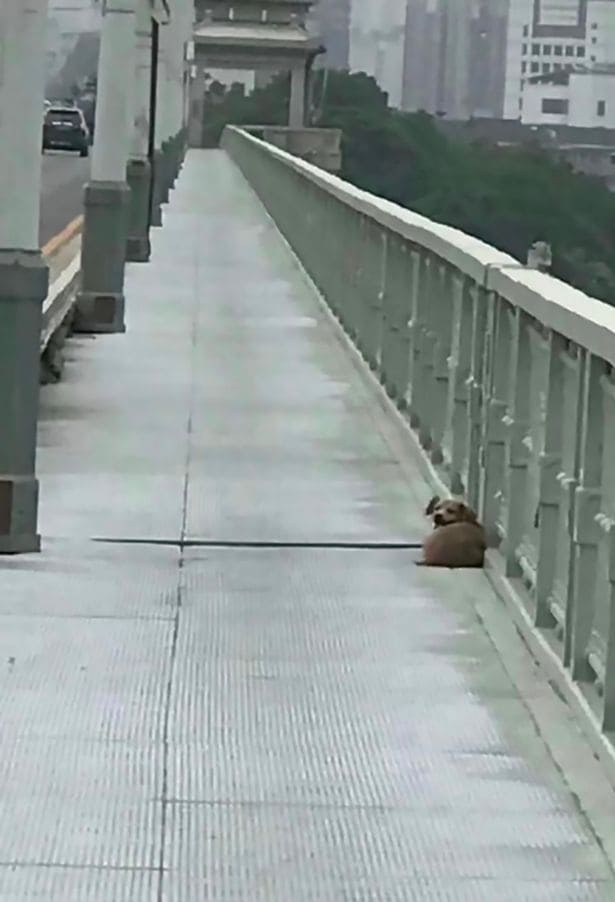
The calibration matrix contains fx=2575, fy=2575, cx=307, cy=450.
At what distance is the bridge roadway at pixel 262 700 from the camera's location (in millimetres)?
6184

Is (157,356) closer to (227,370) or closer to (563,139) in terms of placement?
(227,370)

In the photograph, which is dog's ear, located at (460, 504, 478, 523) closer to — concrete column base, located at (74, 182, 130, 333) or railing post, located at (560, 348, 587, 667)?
railing post, located at (560, 348, 587, 667)

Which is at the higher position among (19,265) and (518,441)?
(19,265)

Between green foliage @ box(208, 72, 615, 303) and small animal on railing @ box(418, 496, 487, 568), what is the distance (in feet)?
6.36

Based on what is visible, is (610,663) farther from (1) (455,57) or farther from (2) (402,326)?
(1) (455,57)

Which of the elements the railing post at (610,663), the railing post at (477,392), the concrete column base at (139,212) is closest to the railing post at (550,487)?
the railing post at (610,663)

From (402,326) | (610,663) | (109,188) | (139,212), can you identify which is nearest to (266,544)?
(610,663)

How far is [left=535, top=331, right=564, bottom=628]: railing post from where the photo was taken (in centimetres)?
834

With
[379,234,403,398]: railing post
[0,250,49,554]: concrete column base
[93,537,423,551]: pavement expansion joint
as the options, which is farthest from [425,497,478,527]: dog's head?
[379,234,403,398]: railing post

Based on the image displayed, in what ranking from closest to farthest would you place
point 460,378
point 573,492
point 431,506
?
point 573,492 < point 431,506 < point 460,378

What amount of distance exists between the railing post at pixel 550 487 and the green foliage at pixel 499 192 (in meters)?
3.45

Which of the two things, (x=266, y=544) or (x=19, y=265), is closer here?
(x=19, y=265)

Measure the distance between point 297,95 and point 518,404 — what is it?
101 meters

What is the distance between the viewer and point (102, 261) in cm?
2123
